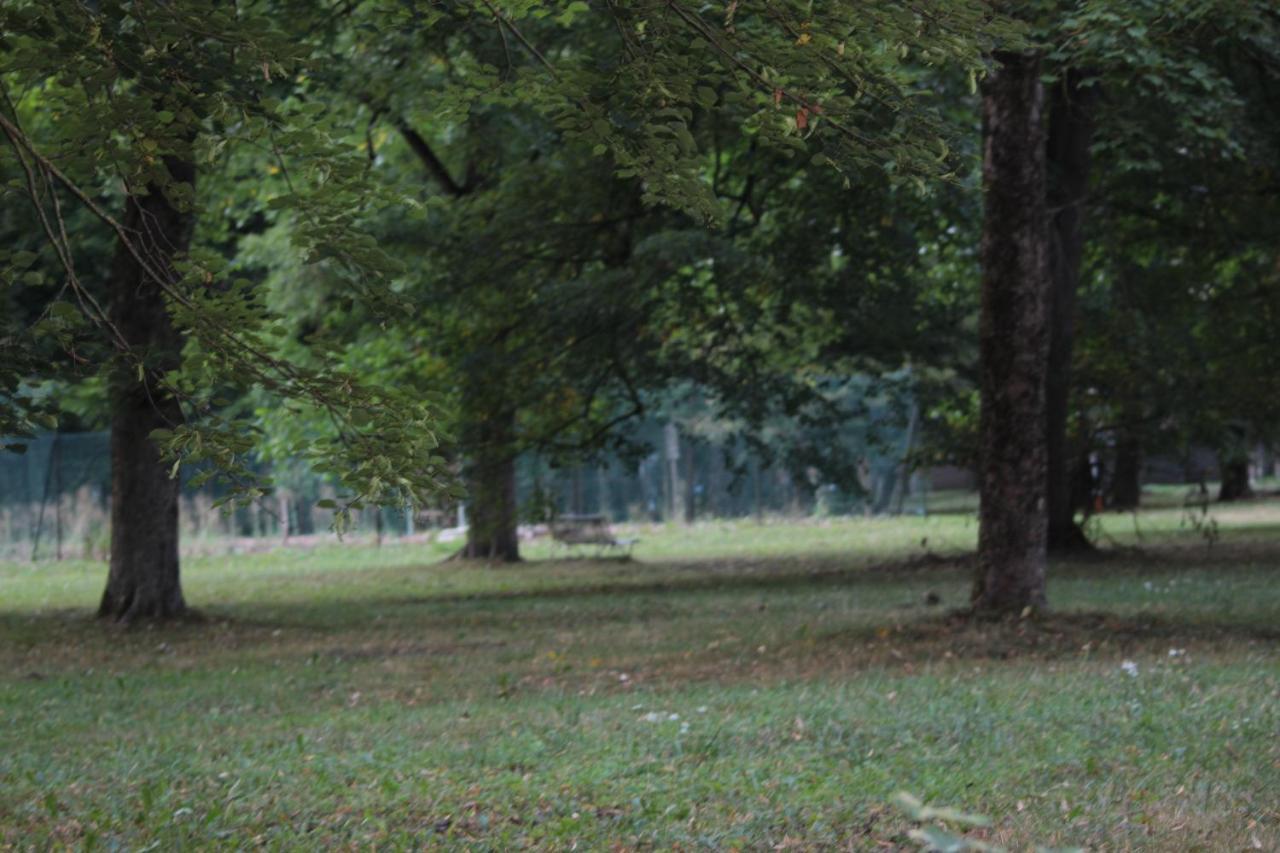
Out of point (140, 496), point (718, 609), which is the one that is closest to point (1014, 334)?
point (718, 609)

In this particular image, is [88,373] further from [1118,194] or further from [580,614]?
[1118,194]

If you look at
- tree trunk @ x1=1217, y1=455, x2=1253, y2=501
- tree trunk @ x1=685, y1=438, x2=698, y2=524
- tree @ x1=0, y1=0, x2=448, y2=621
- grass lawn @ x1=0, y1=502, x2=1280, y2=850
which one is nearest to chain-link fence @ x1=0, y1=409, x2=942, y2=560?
tree trunk @ x1=685, y1=438, x2=698, y2=524

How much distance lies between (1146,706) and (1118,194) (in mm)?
12567

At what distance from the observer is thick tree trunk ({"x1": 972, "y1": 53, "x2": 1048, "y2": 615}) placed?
35.7ft

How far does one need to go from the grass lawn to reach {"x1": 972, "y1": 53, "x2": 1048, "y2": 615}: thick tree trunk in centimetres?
70

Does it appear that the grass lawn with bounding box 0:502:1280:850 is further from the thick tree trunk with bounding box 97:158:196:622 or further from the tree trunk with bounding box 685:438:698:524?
the tree trunk with bounding box 685:438:698:524

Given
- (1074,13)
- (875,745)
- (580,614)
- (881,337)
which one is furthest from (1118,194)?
(875,745)

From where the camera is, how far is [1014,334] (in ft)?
35.8

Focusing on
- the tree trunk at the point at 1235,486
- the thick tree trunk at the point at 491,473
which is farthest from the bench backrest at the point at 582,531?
the tree trunk at the point at 1235,486

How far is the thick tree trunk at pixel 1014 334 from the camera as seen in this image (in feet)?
35.7

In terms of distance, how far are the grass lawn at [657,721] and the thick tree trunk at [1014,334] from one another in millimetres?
703

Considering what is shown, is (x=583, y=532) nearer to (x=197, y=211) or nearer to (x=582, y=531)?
(x=582, y=531)

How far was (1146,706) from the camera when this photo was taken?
8.19 meters

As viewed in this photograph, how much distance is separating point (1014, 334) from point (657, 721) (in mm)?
4527
